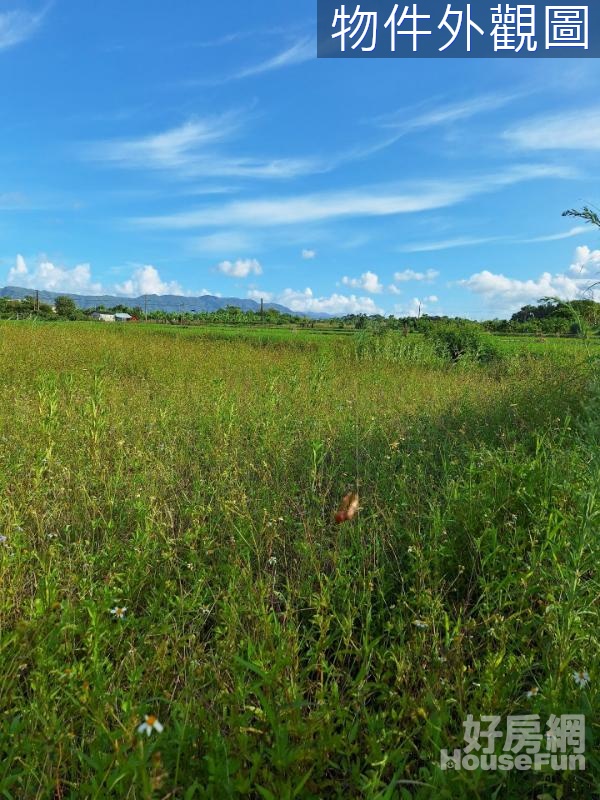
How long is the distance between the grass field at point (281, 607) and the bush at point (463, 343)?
8437 mm

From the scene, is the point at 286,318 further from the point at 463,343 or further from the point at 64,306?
the point at 463,343

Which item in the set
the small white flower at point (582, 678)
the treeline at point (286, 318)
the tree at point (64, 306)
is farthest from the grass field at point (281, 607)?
the tree at point (64, 306)

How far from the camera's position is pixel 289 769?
4.89ft

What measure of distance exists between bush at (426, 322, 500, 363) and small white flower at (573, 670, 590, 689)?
11.5 metres

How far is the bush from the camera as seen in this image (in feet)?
43.4

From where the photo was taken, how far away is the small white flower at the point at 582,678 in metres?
1.67

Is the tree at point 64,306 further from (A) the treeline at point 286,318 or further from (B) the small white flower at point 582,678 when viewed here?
(B) the small white flower at point 582,678

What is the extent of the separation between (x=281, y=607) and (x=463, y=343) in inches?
493

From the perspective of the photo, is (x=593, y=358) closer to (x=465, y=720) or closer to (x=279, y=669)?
(x=465, y=720)

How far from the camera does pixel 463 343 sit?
45.6ft

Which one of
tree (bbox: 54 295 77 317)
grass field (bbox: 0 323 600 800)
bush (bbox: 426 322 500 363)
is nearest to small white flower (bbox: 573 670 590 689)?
grass field (bbox: 0 323 600 800)

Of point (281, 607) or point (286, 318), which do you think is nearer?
point (281, 607)

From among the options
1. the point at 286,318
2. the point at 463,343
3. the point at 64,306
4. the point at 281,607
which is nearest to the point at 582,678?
the point at 281,607

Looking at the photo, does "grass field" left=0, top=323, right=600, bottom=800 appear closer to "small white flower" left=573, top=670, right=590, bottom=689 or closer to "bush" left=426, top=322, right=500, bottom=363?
"small white flower" left=573, top=670, right=590, bottom=689
